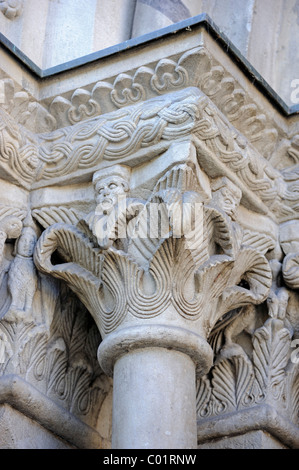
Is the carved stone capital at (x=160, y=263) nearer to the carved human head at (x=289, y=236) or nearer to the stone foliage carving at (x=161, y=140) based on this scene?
the stone foliage carving at (x=161, y=140)

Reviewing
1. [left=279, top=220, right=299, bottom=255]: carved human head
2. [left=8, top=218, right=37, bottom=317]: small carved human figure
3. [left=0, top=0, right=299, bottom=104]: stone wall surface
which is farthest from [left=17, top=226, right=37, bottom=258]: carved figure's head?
[left=279, top=220, right=299, bottom=255]: carved human head

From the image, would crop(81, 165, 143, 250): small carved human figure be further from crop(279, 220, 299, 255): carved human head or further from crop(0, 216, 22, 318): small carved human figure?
crop(279, 220, 299, 255): carved human head

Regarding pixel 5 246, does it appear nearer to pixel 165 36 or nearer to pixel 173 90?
pixel 173 90

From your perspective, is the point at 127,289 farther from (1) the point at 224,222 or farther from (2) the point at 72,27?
(2) the point at 72,27

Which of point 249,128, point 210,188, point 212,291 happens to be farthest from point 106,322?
point 249,128

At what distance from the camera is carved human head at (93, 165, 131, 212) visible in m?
3.65

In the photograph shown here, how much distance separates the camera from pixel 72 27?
4.22 meters

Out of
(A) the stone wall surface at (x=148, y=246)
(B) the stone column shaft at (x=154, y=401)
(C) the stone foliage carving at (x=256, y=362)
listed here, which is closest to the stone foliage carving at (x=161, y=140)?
(A) the stone wall surface at (x=148, y=246)

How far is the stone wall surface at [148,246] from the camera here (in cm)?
345

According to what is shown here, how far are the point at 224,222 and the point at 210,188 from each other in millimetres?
175

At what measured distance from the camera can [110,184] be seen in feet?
12.1

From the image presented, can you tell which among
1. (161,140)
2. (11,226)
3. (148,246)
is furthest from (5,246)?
(161,140)

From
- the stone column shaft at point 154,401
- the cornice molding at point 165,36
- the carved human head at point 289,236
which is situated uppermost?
the cornice molding at point 165,36

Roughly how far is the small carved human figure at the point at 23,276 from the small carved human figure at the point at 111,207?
0.85ft
